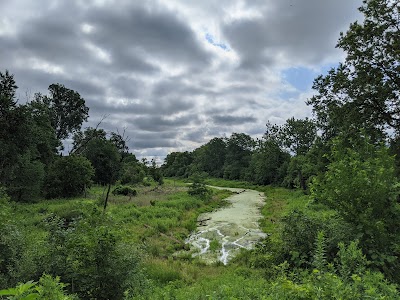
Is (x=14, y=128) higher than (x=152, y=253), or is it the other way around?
(x=14, y=128)

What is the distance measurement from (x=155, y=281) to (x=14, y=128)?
786 inches

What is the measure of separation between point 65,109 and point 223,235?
46.6 m

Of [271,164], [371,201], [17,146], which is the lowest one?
[371,201]

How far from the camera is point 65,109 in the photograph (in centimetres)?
5391

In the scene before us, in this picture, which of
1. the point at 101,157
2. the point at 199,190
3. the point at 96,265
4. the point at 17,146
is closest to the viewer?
the point at 96,265

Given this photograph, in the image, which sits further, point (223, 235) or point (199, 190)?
point (199, 190)

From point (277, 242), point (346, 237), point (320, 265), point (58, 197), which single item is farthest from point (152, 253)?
point (58, 197)

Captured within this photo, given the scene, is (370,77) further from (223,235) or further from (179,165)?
(179,165)

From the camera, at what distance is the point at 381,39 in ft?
45.9

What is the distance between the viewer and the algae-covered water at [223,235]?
559 inches

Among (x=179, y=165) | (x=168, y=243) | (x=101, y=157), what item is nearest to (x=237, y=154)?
(x=179, y=165)

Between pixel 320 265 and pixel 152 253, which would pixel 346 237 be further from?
pixel 152 253

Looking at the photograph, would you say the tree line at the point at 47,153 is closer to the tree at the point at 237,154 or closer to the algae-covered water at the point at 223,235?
the algae-covered water at the point at 223,235

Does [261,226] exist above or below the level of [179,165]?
below
